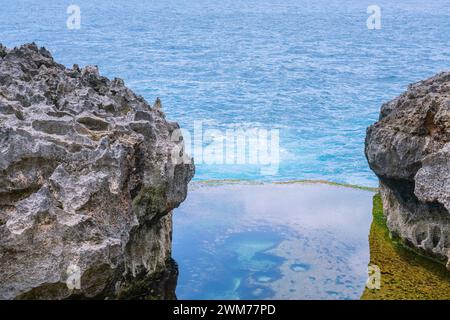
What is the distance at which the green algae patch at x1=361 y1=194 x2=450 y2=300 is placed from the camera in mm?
8039

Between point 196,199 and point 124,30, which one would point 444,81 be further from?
point 124,30

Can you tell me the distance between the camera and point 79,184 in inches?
268

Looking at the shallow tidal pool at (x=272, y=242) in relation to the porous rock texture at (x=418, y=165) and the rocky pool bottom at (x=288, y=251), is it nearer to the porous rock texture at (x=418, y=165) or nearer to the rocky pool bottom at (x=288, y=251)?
the rocky pool bottom at (x=288, y=251)

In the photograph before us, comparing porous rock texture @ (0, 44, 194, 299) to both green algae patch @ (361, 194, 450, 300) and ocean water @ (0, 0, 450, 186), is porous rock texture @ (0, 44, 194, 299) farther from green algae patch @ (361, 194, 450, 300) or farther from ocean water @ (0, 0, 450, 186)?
ocean water @ (0, 0, 450, 186)

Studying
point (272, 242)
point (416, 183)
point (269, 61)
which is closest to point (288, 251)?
point (272, 242)

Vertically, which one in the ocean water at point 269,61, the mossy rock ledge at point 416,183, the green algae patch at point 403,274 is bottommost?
the green algae patch at point 403,274

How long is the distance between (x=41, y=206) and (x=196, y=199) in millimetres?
5527

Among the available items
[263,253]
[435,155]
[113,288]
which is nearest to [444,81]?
[435,155]

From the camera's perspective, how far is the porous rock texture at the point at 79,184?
6.27m

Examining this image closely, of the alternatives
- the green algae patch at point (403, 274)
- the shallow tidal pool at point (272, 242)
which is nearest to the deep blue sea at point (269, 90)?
the shallow tidal pool at point (272, 242)

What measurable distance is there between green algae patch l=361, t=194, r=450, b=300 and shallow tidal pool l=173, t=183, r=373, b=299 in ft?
0.69

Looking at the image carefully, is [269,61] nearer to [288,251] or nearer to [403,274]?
[288,251]

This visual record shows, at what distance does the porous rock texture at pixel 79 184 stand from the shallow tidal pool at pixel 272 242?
724mm

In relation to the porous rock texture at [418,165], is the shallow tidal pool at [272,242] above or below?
below
